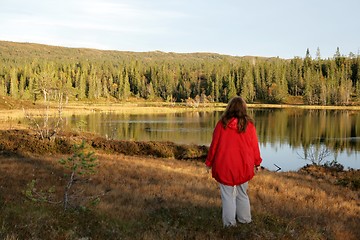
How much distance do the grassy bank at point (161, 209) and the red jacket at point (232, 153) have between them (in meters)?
0.97

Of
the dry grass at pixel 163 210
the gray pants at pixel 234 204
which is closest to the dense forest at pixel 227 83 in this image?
the dry grass at pixel 163 210

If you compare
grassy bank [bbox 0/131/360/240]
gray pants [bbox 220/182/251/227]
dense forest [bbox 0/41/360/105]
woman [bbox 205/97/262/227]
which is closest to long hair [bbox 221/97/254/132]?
woman [bbox 205/97/262/227]

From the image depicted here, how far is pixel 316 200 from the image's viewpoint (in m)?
12.2

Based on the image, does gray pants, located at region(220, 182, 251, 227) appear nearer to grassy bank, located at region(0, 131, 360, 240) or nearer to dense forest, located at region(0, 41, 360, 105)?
grassy bank, located at region(0, 131, 360, 240)

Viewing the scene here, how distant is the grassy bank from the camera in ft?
22.1

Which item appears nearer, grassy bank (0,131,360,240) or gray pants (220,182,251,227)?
grassy bank (0,131,360,240)

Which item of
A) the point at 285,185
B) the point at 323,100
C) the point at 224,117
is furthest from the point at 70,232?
the point at 323,100

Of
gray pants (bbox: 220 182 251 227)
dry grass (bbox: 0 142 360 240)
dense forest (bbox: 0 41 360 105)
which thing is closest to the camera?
dry grass (bbox: 0 142 360 240)

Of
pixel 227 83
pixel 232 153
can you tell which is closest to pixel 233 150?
pixel 232 153

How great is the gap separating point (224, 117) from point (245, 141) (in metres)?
0.56

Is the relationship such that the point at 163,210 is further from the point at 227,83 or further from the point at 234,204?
the point at 227,83

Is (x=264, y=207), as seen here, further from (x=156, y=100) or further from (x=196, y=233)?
(x=156, y=100)

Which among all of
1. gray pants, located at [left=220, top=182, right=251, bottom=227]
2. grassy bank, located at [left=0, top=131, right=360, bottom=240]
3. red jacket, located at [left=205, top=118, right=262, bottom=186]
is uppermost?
red jacket, located at [left=205, top=118, right=262, bottom=186]

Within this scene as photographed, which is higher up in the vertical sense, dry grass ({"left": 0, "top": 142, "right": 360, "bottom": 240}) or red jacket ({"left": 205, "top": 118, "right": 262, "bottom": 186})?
red jacket ({"left": 205, "top": 118, "right": 262, "bottom": 186})
